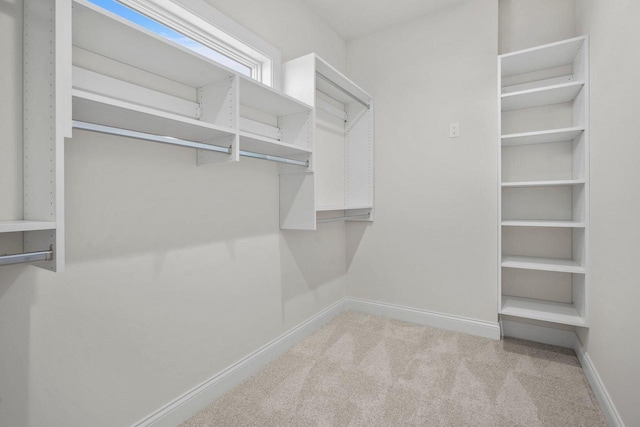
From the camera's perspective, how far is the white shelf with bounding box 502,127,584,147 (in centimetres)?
204

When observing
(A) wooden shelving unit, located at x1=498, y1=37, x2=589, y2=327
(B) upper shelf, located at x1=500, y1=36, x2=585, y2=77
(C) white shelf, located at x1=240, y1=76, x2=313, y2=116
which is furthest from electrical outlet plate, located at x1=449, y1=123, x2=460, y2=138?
(C) white shelf, located at x1=240, y1=76, x2=313, y2=116

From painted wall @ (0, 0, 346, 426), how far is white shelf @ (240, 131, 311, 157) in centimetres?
10

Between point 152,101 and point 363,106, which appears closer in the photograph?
point 152,101

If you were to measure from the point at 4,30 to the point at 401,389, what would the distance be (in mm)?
2286

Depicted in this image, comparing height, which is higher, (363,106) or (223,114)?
(363,106)

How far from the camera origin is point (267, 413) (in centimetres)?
163

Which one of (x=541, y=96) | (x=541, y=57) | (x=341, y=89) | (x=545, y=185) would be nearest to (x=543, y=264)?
(x=545, y=185)

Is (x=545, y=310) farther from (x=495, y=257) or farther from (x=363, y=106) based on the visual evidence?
(x=363, y=106)

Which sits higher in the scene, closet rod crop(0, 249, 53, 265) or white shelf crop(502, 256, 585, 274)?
closet rod crop(0, 249, 53, 265)

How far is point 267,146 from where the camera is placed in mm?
1881

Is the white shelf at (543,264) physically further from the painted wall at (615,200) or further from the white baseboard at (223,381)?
the white baseboard at (223,381)

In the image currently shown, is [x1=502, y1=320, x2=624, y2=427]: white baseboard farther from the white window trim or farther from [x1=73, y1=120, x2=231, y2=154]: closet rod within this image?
the white window trim

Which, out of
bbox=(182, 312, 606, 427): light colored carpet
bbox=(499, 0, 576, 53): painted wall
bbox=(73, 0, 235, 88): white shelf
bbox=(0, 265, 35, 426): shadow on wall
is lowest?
bbox=(182, 312, 606, 427): light colored carpet

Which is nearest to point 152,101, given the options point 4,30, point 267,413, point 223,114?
point 223,114
